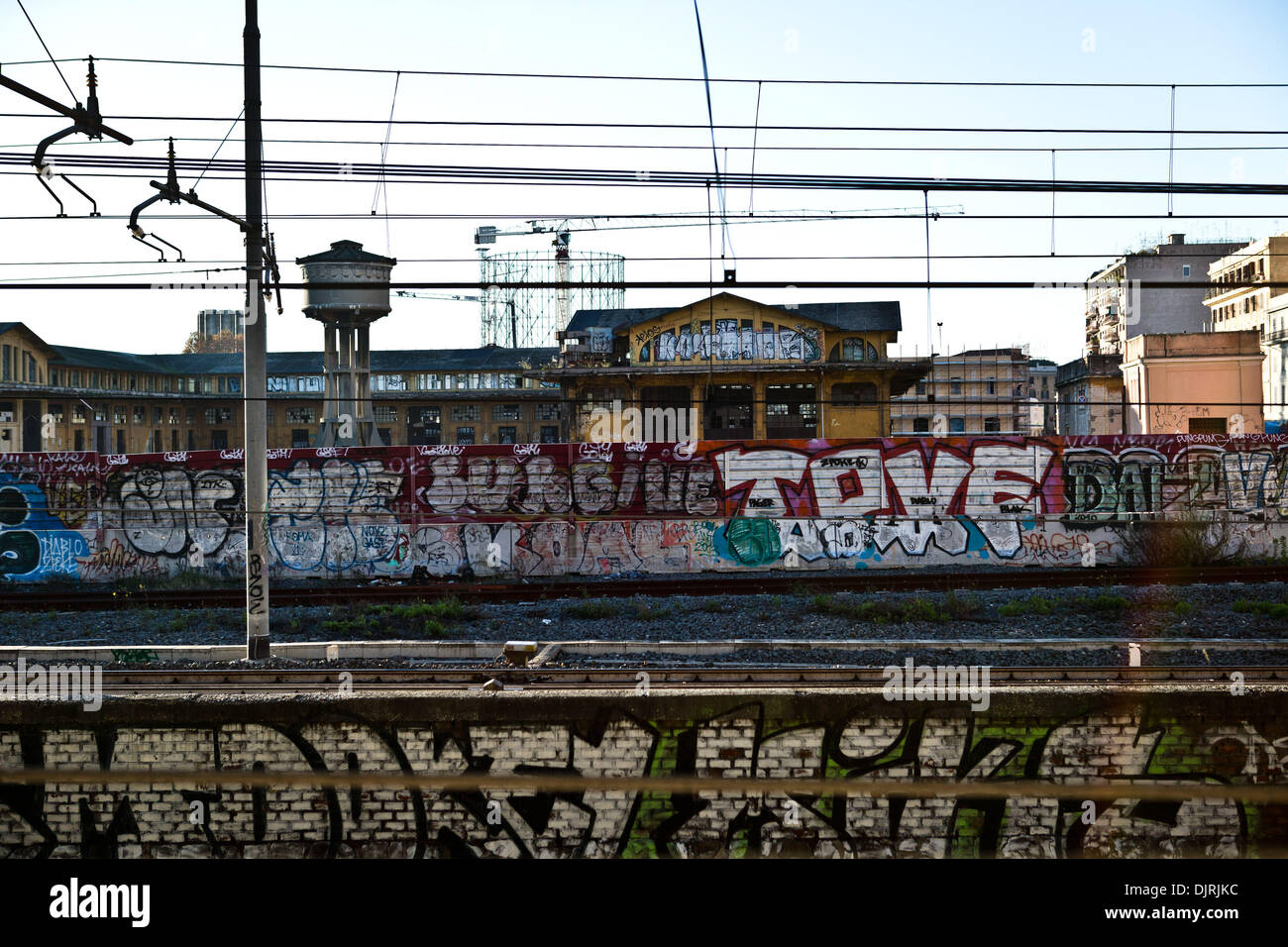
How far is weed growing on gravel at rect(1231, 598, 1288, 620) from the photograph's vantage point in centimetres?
1317

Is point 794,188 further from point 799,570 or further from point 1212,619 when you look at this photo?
point 799,570

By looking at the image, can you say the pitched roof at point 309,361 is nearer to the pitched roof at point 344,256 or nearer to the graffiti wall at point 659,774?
A: the pitched roof at point 344,256

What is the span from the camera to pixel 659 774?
7.28 meters

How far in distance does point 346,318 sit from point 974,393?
5547 centimetres

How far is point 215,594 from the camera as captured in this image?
16.5 meters

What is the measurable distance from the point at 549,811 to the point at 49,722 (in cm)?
393

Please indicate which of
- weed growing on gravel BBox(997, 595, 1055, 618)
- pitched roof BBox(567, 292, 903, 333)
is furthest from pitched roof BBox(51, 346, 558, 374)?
weed growing on gravel BBox(997, 595, 1055, 618)

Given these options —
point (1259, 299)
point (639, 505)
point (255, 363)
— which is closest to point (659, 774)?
point (255, 363)

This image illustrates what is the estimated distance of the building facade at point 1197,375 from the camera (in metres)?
40.9

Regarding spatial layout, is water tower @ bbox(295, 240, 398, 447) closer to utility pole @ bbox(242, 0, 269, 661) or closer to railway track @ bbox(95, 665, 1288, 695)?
utility pole @ bbox(242, 0, 269, 661)

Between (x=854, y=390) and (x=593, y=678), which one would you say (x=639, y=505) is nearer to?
(x=593, y=678)

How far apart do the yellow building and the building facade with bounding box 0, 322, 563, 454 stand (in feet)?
38.0

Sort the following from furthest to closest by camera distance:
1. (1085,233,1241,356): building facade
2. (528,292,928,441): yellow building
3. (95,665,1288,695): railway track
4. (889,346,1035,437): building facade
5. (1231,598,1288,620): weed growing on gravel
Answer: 1. (889,346,1035,437): building facade
2. (1085,233,1241,356): building facade
3. (528,292,928,441): yellow building
4. (1231,598,1288,620): weed growing on gravel
5. (95,665,1288,695): railway track
